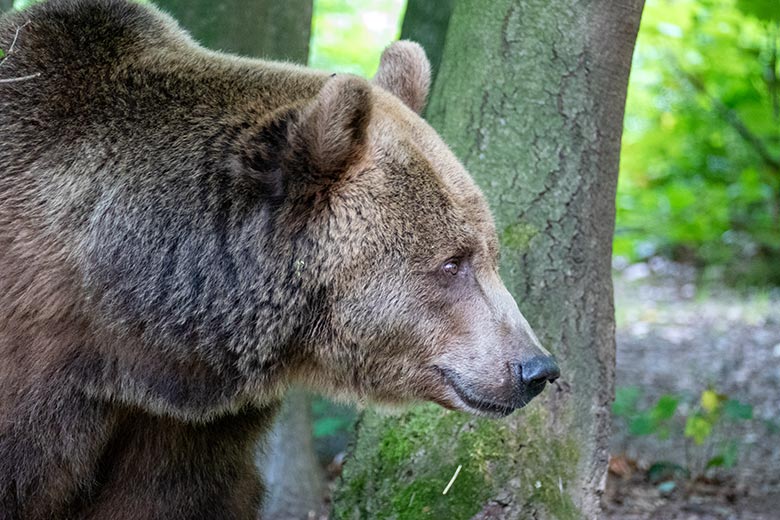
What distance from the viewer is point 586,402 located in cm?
473

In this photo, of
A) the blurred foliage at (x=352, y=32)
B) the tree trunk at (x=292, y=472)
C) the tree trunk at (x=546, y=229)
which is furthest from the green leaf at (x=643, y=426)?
the blurred foliage at (x=352, y=32)

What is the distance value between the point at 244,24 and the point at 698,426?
413 centimetres

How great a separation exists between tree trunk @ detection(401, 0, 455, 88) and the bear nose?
3.81m

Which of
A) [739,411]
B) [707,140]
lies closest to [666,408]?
[739,411]

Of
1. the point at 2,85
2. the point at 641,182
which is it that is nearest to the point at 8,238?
the point at 2,85

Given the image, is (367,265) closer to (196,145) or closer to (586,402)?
(196,145)

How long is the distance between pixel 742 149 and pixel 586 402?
28.6ft

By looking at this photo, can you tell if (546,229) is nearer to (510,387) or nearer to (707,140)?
(510,387)

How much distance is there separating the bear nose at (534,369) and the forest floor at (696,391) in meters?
2.93

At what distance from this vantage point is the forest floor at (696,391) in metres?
6.53

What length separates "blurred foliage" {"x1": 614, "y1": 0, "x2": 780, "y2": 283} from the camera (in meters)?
10.3

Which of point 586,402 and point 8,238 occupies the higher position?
point 8,238

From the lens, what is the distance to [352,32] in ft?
45.2

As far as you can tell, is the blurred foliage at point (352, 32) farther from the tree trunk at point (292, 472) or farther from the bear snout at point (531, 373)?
the bear snout at point (531, 373)
